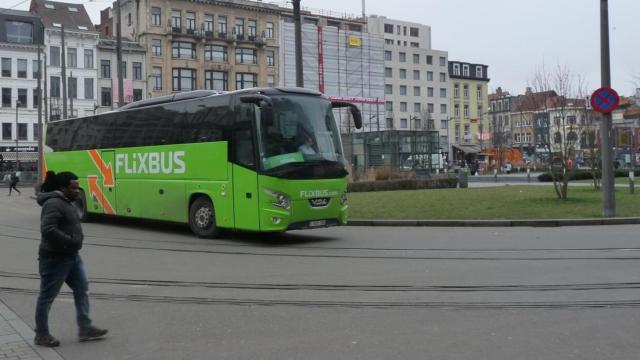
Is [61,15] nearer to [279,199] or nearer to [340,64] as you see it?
[340,64]

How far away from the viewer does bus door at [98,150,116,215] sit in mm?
19109

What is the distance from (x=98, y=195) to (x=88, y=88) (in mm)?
58194

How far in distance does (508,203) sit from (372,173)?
14609mm

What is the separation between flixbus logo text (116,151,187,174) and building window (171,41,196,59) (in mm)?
→ 62219

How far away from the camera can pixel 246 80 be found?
83562mm

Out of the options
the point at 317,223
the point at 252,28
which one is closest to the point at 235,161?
the point at 317,223

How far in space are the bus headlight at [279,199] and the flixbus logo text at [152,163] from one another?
3.26 metres

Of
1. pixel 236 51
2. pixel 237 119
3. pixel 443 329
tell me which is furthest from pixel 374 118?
pixel 443 329

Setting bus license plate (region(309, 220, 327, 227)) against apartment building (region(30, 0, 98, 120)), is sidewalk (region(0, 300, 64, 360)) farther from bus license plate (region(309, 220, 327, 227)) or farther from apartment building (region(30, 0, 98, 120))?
apartment building (region(30, 0, 98, 120))

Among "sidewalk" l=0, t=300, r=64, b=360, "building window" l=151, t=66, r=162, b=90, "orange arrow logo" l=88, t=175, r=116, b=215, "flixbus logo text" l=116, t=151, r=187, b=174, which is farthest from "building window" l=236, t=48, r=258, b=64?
"sidewalk" l=0, t=300, r=64, b=360

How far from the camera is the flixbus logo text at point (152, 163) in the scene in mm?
16359

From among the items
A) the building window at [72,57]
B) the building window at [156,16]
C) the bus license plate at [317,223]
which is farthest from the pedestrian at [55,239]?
the building window at [156,16]

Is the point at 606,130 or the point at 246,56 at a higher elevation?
the point at 246,56

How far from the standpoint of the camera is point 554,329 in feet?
21.2
